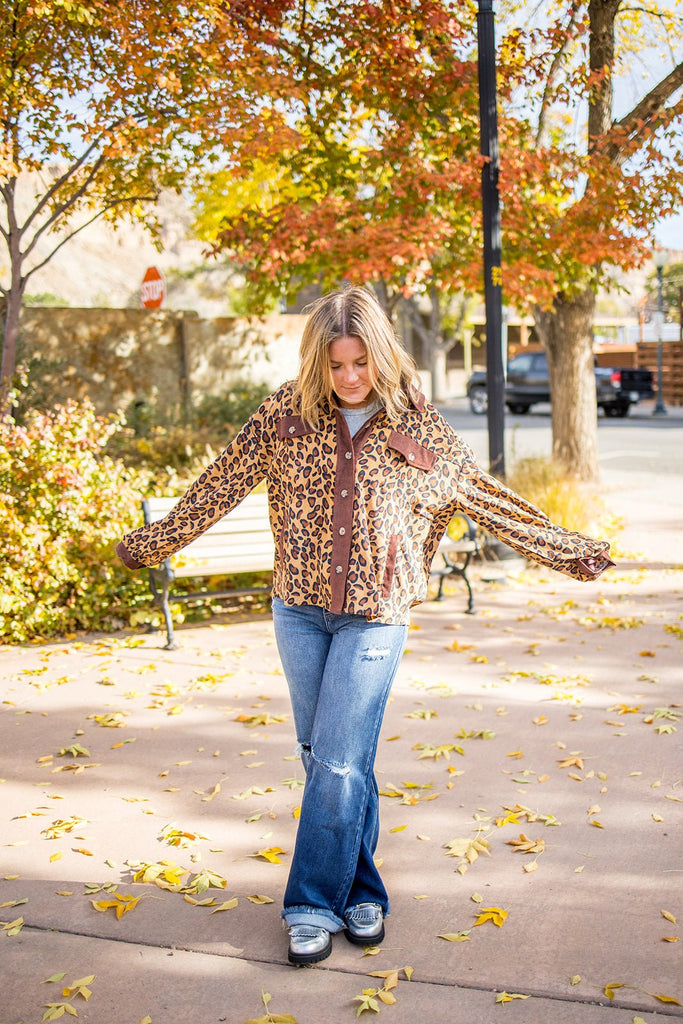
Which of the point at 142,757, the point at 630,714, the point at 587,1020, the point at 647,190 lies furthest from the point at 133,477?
the point at 587,1020

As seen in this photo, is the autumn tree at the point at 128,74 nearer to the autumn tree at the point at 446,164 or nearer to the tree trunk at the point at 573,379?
the autumn tree at the point at 446,164

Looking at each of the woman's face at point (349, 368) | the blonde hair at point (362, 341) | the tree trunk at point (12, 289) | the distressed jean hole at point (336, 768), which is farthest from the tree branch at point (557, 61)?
the distressed jean hole at point (336, 768)

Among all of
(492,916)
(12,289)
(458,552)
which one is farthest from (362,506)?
(12,289)

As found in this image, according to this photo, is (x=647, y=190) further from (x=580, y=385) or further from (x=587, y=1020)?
(x=587, y=1020)

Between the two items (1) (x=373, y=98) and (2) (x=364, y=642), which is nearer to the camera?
(2) (x=364, y=642)

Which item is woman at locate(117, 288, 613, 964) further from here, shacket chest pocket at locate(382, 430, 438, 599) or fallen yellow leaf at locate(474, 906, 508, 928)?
fallen yellow leaf at locate(474, 906, 508, 928)

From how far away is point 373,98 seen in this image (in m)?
8.40

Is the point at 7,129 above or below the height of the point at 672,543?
above

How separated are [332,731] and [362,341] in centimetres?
109

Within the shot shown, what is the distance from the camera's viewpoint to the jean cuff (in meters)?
2.99

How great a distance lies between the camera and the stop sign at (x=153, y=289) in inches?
455

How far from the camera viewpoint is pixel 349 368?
9.36 ft

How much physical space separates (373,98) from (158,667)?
16.6 ft

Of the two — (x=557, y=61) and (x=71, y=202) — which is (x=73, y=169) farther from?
(x=557, y=61)
